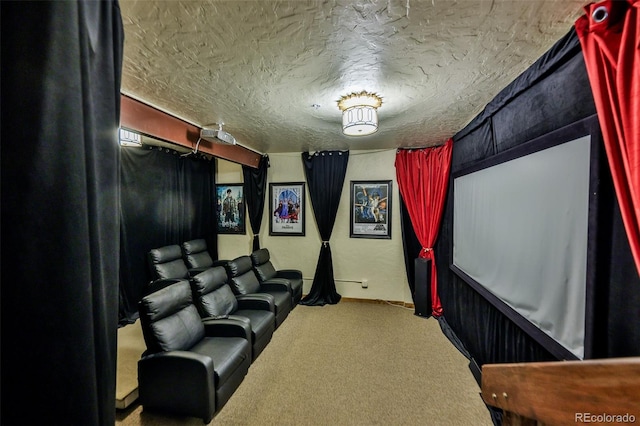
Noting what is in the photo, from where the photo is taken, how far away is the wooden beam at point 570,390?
23.5 inches

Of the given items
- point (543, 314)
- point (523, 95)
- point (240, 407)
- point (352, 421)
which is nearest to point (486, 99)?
point (523, 95)

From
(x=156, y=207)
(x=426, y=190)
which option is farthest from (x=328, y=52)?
Answer: (x=156, y=207)

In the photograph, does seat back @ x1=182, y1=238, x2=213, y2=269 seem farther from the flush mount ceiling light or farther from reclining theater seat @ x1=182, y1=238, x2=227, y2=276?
the flush mount ceiling light

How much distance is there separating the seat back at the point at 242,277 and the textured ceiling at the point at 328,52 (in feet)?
6.28

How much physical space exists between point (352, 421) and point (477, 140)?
2731 mm

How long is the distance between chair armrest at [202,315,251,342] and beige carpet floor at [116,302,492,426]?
412mm

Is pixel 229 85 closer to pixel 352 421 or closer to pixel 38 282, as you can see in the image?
pixel 38 282

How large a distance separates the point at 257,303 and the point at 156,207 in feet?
8.03

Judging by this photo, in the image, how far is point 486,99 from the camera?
2.08 m

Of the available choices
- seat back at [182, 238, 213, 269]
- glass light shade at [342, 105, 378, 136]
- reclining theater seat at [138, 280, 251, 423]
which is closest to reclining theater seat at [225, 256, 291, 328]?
reclining theater seat at [138, 280, 251, 423]

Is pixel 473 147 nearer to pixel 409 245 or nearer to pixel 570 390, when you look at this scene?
pixel 409 245

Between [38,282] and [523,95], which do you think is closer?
[38,282]

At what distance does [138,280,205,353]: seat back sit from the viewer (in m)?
1.89

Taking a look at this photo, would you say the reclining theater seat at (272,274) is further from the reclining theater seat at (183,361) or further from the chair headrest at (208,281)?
the reclining theater seat at (183,361)
